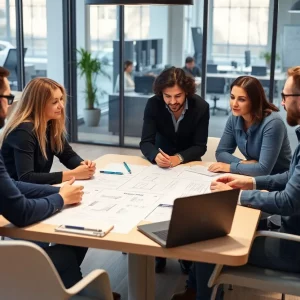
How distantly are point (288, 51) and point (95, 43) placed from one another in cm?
254

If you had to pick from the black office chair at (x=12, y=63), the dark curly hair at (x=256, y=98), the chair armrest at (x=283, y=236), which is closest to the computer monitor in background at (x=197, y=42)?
the black office chair at (x=12, y=63)

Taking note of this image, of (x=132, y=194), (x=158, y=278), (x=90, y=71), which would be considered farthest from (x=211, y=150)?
(x=90, y=71)

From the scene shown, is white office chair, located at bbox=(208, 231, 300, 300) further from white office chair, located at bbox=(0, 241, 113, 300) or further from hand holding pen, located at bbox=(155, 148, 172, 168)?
hand holding pen, located at bbox=(155, 148, 172, 168)

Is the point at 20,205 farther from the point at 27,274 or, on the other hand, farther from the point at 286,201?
the point at 286,201

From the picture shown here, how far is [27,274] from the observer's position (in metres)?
1.70

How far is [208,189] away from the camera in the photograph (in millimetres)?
2557

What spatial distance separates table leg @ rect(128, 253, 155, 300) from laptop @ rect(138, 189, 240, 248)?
47 cm

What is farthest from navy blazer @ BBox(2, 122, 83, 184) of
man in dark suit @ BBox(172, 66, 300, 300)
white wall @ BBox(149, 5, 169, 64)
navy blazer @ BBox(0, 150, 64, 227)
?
white wall @ BBox(149, 5, 169, 64)

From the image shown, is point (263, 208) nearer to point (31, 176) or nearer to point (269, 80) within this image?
point (31, 176)

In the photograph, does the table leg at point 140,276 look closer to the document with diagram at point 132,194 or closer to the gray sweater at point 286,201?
the document with diagram at point 132,194

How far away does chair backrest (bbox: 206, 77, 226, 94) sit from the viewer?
6.76 meters

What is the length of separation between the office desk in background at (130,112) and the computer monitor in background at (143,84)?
0.19 ft

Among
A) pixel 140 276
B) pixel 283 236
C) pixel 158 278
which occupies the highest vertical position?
pixel 283 236

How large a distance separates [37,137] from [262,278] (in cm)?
137
